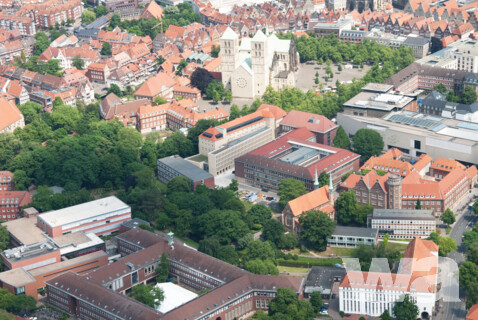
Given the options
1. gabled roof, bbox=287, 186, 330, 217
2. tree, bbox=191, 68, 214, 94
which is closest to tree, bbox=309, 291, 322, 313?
gabled roof, bbox=287, 186, 330, 217

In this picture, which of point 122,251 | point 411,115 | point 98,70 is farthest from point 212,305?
point 98,70

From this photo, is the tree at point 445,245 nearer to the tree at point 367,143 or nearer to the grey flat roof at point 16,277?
the tree at point 367,143

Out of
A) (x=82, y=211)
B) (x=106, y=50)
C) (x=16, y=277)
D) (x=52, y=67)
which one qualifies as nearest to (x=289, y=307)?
Answer: (x=16, y=277)

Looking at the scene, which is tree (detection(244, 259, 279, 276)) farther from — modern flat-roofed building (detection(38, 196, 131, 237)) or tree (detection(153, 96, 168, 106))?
tree (detection(153, 96, 168, 106))

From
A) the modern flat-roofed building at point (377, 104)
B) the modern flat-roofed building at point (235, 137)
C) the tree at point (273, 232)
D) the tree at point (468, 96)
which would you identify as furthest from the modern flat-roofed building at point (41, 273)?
the tree at point (468, 96)

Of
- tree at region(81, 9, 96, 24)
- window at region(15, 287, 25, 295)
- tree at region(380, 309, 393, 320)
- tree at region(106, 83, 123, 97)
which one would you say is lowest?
tree at region(380, 309, 393, 320)

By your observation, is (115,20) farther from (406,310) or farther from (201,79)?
(406,310)
